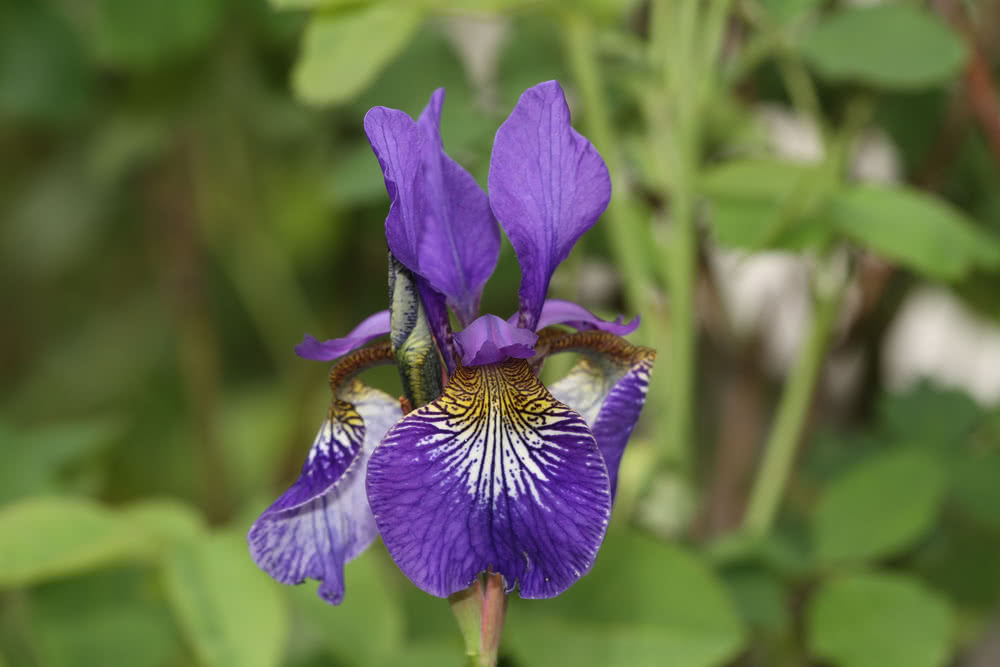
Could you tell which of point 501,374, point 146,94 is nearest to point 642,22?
point 146,94

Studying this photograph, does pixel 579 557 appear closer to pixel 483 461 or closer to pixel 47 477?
pixel 483 461

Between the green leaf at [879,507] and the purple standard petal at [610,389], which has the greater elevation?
the purple standard petal at [610,389]

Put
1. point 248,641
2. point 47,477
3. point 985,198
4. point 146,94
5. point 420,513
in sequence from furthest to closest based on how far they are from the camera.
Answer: point 146,94
point 985,198
point 47,477
point 248,641
point 420,513

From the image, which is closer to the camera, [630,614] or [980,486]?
[630,614]

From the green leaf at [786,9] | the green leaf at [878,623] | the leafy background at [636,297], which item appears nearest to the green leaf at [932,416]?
the leafy background at [636,297]

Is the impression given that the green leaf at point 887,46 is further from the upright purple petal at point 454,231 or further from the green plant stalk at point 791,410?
the upright purple petal at point 454,231

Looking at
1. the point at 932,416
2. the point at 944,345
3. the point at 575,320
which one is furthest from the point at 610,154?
the point at 944,345

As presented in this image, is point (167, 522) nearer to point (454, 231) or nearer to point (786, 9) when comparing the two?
point (454, 231)
